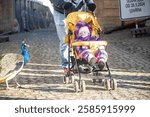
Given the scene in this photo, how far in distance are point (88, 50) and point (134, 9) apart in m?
4.32

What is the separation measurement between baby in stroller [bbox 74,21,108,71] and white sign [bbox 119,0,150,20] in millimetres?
3968

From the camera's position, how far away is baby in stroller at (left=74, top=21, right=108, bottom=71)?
442 centimetres

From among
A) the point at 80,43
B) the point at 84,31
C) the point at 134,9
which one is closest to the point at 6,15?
the point at 134,9

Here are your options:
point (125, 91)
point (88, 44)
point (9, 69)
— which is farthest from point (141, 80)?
point (9, 69)

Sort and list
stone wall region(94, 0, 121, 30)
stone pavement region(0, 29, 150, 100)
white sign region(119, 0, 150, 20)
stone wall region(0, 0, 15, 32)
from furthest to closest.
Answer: stone wall region(0, 0, 15, 32)
stone wall region(94, 0, 121, 30)
white sign region(119, 0, 150, 20)
stone pavement region(0, 29, 150, 100)

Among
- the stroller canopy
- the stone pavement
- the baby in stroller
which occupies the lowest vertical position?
the stone pavement

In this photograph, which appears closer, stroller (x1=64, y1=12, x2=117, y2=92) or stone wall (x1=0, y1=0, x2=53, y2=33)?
stroller (x1=64, y1=12, x2=117, y2=92)

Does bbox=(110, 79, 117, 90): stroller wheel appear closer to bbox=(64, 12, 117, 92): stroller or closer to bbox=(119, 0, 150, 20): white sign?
bbox=(64, 12, 117, 92): stroller

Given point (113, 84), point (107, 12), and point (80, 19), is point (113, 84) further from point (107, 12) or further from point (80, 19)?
point (107, 12)

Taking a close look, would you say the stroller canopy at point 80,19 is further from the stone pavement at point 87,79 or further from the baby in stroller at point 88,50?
the stone pavement at point 87,79

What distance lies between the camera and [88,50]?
4445 mm

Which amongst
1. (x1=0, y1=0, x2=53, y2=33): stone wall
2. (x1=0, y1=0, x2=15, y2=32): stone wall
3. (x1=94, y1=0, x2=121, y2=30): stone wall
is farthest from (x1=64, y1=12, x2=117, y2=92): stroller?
(x1=0, y1=0, x2=15, y2=32): stone wall

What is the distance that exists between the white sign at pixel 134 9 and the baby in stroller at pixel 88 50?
3968 millimetres

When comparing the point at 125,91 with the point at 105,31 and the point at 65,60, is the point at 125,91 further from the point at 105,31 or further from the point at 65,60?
the point at 105,31
